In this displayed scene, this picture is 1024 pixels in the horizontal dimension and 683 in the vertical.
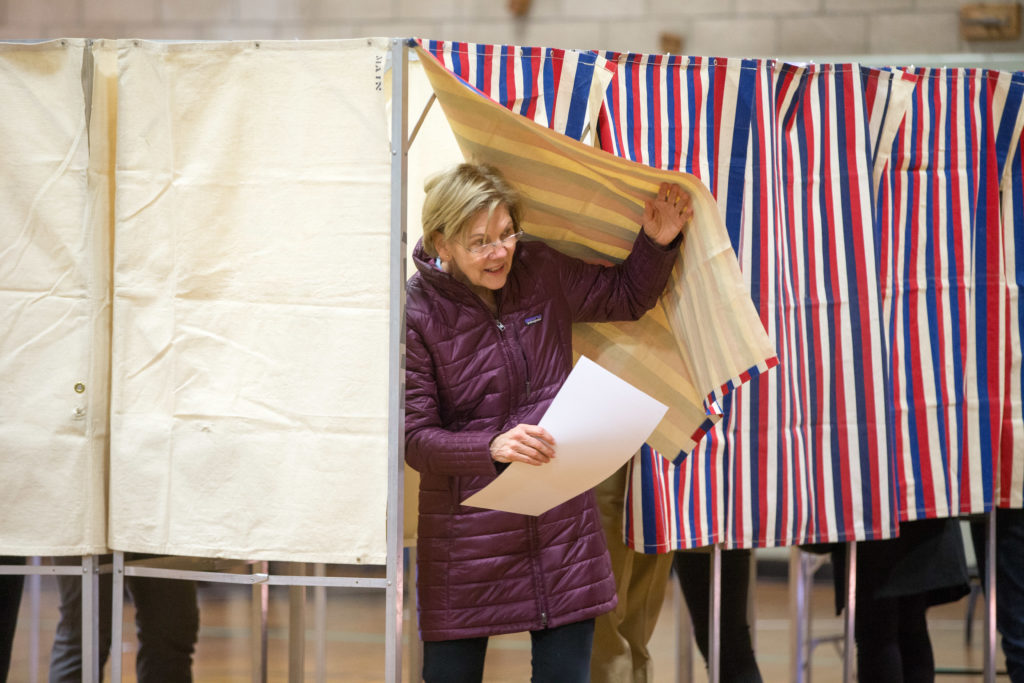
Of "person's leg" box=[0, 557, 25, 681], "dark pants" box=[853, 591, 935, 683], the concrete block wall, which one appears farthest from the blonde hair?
the concrete block wall

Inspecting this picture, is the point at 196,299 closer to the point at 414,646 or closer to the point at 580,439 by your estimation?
the point at 580,439

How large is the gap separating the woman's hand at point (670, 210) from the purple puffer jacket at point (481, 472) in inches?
12.5

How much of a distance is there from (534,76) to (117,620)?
1770 millimetres

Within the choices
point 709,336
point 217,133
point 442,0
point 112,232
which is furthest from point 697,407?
point 442,0

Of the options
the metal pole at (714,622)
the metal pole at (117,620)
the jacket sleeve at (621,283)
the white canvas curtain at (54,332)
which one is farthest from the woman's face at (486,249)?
the metal pole at (714,622)

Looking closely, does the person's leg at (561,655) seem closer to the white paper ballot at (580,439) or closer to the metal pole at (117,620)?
the white paper ballot at (580,439)

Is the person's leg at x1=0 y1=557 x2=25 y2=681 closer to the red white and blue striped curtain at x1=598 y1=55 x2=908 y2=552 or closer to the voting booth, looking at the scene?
the voting booth

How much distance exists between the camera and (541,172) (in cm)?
241

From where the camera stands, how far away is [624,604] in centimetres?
297

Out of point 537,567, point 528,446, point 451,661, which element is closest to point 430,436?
point 528,446

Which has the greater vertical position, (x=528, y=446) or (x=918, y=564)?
(x=528, y=446)

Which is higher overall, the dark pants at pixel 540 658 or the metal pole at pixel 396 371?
the metal pole at pixel 396 371

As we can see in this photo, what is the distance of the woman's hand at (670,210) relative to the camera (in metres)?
2.33

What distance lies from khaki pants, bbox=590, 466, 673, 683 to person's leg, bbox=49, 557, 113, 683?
139cm
